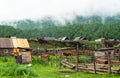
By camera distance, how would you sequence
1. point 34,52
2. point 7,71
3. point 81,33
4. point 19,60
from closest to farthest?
point 7,71, point 19,60, point 34,52, point 81,33

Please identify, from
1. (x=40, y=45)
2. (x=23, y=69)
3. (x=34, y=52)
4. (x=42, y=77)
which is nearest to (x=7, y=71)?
(x=23, y=69)

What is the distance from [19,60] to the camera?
129ft

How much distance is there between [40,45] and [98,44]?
1502 centimetres

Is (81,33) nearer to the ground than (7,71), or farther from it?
farther from it

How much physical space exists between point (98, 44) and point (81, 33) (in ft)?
264

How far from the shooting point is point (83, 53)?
61.9m

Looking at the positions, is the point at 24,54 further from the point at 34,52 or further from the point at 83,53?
the point at 83,53

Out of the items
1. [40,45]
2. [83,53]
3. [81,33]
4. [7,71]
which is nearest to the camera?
[7,71]

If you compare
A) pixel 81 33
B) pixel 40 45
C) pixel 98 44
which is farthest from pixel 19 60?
pixel 81 33

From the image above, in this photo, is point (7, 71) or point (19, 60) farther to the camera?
point (19, 60)

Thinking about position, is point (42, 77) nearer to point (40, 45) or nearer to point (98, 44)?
point (40, 45)

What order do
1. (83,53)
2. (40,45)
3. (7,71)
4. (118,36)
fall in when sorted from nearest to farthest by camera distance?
(7,71) < (83,53) < (40,45) < (118,36)

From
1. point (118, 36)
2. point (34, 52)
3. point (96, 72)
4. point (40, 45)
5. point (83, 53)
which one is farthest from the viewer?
point (118, 36)

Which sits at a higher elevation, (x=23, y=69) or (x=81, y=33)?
(x=81, y=33)
